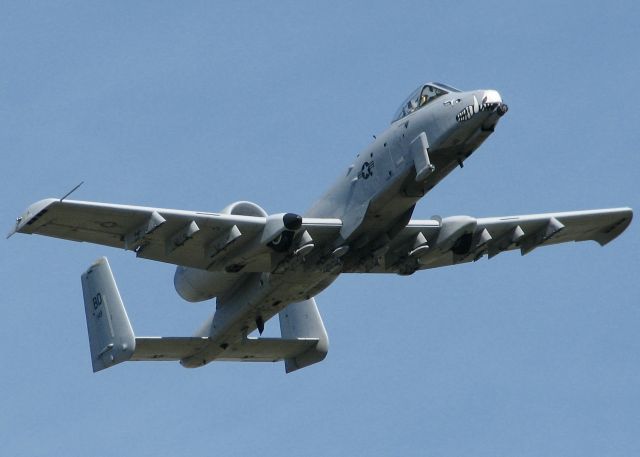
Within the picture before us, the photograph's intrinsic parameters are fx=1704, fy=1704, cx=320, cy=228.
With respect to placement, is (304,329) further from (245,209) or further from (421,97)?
(421,97)

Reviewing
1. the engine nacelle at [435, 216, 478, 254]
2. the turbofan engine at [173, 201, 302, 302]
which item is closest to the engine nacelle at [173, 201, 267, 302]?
the turbofan engine at [173, 201, 302, 302]

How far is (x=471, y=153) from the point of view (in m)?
49.2

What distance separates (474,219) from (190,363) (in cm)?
1042

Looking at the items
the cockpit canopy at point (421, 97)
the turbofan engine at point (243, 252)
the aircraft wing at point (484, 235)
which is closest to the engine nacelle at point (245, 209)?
the turbofan engine at point (243, 252)

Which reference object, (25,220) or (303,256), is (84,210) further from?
(303,256)

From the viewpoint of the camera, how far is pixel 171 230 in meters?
49.5

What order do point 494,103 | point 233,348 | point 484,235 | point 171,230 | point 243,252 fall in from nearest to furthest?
point 494,103 → point 171,230 → point 243,252 → point 484,235 → point 233,348

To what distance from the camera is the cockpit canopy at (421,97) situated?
49.9m

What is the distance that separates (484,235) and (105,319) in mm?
12350

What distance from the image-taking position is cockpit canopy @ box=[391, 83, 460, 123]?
164 feet

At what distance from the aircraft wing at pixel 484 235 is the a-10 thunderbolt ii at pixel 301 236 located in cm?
4

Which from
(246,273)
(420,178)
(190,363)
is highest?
(420,178)

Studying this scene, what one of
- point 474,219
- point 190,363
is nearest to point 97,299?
point 190,363

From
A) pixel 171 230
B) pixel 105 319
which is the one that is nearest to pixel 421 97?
pixel 171 230
